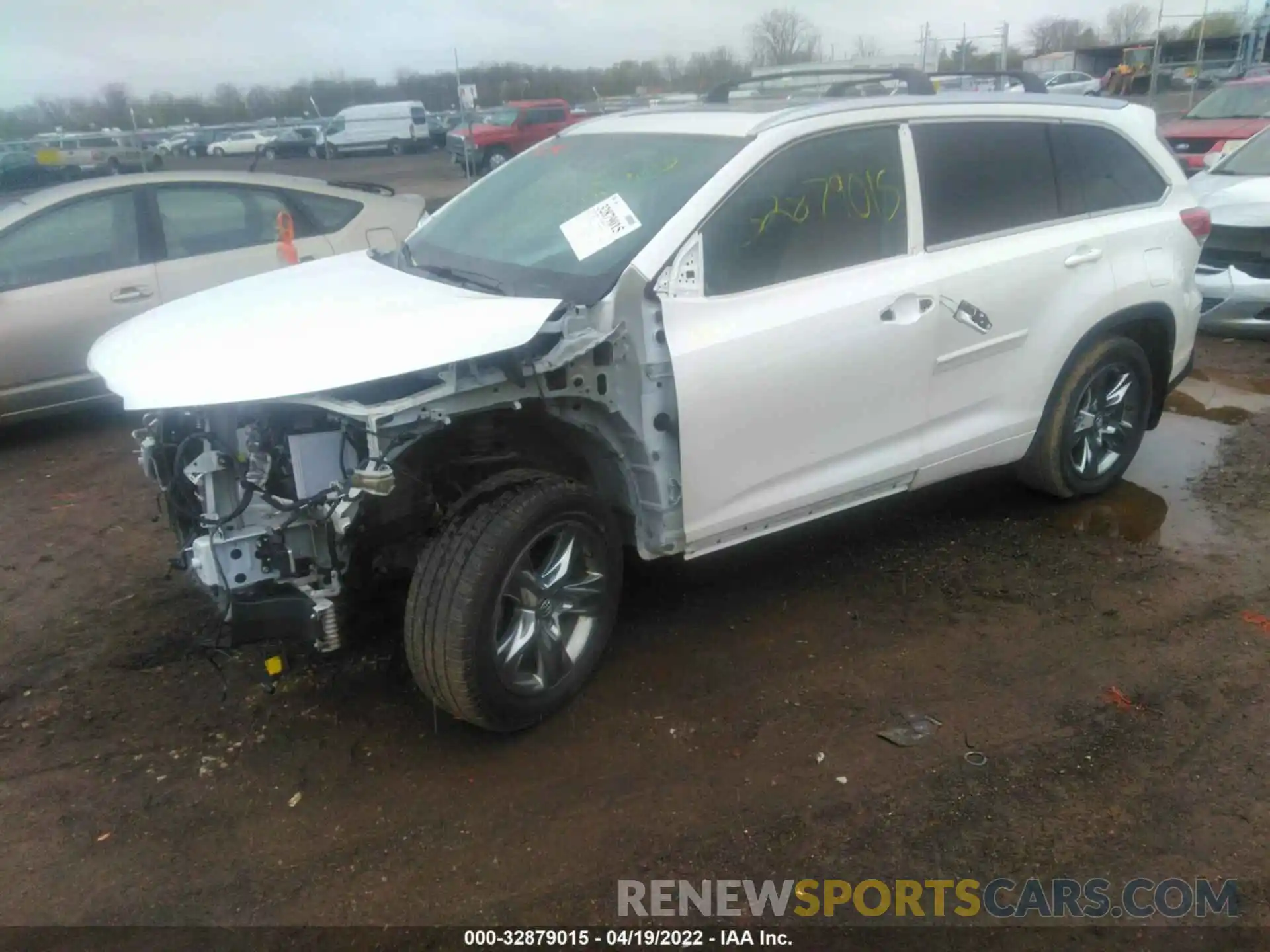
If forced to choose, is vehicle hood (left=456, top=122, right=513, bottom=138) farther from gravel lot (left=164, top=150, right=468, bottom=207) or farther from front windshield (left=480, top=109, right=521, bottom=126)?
gravel lot (left=164, top=150, right=468, bottom=207)

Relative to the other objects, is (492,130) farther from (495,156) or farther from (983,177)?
(983,177)

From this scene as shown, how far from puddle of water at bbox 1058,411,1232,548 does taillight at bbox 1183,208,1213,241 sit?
123cm

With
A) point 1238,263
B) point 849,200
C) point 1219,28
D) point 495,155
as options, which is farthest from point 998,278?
point 1219,28

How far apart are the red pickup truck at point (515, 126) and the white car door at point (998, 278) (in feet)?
73.2

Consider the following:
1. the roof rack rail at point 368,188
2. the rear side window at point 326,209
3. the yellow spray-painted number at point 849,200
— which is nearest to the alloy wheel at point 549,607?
the yellow spray-painted number at point 849,200

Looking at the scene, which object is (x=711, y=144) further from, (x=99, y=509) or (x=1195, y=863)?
(x=99, y=509)

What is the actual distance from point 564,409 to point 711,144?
114 centimetres

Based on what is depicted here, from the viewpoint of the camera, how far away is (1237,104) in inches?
496

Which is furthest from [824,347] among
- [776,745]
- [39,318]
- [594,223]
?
[39,318]

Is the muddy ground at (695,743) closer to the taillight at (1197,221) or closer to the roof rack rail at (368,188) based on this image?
the taillight at (1197,221)

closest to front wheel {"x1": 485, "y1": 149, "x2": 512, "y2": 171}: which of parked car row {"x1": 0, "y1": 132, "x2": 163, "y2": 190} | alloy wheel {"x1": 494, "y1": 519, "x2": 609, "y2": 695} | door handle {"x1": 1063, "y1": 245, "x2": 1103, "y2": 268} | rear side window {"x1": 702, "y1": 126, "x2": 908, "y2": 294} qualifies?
parked car row {"x1": 0, "y1": 132, "x2": 163, "y2": 190}

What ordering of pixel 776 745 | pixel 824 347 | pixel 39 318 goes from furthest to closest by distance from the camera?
pixel 39 318
pixel 824 347
pixel 776 745

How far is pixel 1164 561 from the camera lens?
14.2ft

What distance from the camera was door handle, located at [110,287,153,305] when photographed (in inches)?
237
